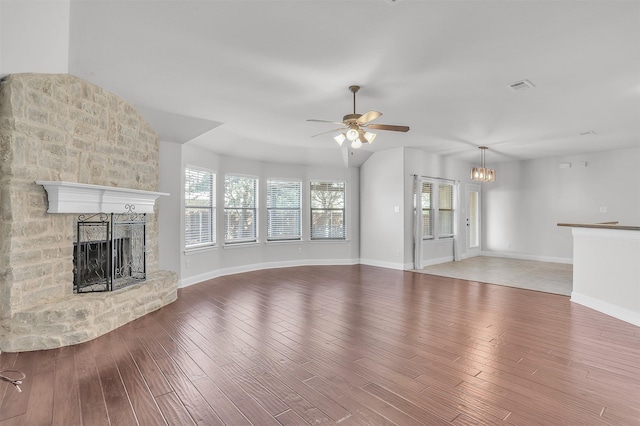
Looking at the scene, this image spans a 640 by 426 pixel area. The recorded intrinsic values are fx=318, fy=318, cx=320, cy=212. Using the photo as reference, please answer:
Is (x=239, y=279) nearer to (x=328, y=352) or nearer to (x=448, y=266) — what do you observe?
(x=328, y=352)

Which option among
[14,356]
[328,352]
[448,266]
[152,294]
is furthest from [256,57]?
[448,266]

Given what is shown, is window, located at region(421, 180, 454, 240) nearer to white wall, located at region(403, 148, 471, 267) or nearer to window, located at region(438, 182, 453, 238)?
window, located at region(438, 182, 453, 238)

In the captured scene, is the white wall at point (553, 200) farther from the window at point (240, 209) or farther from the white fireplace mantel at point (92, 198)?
the white fireplace mantel at point (92, 198)

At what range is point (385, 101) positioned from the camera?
4094mm

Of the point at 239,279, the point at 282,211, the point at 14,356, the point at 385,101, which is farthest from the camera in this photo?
the point at 282,211

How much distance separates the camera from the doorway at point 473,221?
910cm

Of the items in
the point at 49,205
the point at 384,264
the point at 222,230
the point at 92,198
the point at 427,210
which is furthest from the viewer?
the point at 427,210

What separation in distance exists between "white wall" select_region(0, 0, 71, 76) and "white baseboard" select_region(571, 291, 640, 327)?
6221mm

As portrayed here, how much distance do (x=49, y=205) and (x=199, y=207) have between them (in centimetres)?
267

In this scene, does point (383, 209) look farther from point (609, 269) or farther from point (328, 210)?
point (609, 269)

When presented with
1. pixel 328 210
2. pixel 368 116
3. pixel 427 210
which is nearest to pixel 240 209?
pixel 328 210

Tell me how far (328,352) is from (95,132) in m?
3.69

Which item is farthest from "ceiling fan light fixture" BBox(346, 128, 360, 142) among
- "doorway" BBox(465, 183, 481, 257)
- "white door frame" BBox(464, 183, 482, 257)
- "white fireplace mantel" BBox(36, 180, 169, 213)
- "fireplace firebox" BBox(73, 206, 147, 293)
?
"doorway" BBox(465, 183, 481, 257)

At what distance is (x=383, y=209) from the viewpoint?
7473 millimetres
